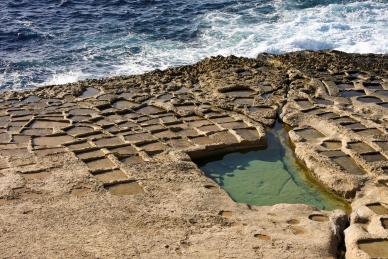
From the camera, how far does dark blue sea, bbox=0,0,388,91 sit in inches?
416

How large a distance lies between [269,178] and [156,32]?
8.00 m

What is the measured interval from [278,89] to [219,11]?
23.2 feet

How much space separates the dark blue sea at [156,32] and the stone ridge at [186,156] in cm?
236

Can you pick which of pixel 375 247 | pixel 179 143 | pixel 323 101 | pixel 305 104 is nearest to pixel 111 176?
pixel 179 143

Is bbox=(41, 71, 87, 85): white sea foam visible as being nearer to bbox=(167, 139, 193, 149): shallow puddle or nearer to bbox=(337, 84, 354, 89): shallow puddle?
bbox=(167, 139, 193, 149): shallow puddle

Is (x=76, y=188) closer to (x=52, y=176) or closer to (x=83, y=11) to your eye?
(x=52, y=176)

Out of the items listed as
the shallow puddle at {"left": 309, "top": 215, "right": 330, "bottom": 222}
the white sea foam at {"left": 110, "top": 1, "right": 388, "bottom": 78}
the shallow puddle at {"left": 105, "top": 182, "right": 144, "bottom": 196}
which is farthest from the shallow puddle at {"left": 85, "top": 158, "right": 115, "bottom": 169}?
the white sea foam at {"left": 110, "top": 1, "right": 388, "bottom": 78}

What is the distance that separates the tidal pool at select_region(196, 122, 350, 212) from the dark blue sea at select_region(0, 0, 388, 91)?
4745 millimetres

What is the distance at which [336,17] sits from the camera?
1343 cm

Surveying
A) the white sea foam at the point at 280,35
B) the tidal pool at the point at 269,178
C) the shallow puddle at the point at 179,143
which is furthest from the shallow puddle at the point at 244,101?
the white sea foam at the point at 280,35

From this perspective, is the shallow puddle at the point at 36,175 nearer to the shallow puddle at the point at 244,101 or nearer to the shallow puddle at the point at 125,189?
the shallow puddle at the point at 125,189

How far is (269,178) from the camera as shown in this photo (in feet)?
18.2

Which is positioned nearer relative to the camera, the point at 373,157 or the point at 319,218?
the point at 319,218

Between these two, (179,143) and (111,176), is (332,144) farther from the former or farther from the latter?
(111,176)
